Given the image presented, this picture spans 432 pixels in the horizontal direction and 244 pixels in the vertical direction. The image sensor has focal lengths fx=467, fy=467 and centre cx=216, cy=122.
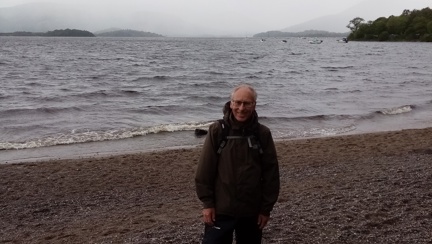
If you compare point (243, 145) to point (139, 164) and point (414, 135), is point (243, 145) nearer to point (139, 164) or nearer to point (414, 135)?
point (139, 164)

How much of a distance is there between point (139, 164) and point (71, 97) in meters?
16.4

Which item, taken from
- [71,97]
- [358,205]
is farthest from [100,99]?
[358,205]

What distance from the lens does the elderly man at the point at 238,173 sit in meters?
3.74

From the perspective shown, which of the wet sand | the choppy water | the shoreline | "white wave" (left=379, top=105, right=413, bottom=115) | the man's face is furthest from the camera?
"white wave" (left=379, top=105, right=413, bottom=115)

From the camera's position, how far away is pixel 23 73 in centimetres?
4225

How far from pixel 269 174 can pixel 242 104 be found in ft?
2.12

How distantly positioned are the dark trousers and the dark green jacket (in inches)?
3.1

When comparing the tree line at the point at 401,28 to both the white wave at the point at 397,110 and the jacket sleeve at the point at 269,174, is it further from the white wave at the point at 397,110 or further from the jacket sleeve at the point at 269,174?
the jacket sleeve at the point at 269,174

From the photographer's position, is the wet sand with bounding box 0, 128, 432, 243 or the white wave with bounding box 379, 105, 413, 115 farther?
the white wave with bounding box 379, 105, 413, 115

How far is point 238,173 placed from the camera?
12.4 feet

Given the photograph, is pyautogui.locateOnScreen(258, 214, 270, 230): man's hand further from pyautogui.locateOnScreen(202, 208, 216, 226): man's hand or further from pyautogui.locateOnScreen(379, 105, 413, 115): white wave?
pyautogui.locateOnScreen(379, 105, 413, 115): white wave

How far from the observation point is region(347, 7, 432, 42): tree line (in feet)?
455

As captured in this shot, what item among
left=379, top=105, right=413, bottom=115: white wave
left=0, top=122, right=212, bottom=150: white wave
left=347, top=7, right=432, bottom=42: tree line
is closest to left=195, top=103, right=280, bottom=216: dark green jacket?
left=0, top=122, right=212, bottom=150: white wave

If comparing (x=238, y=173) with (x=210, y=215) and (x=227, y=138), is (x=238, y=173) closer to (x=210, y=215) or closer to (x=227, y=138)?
(x=227, y=138)
